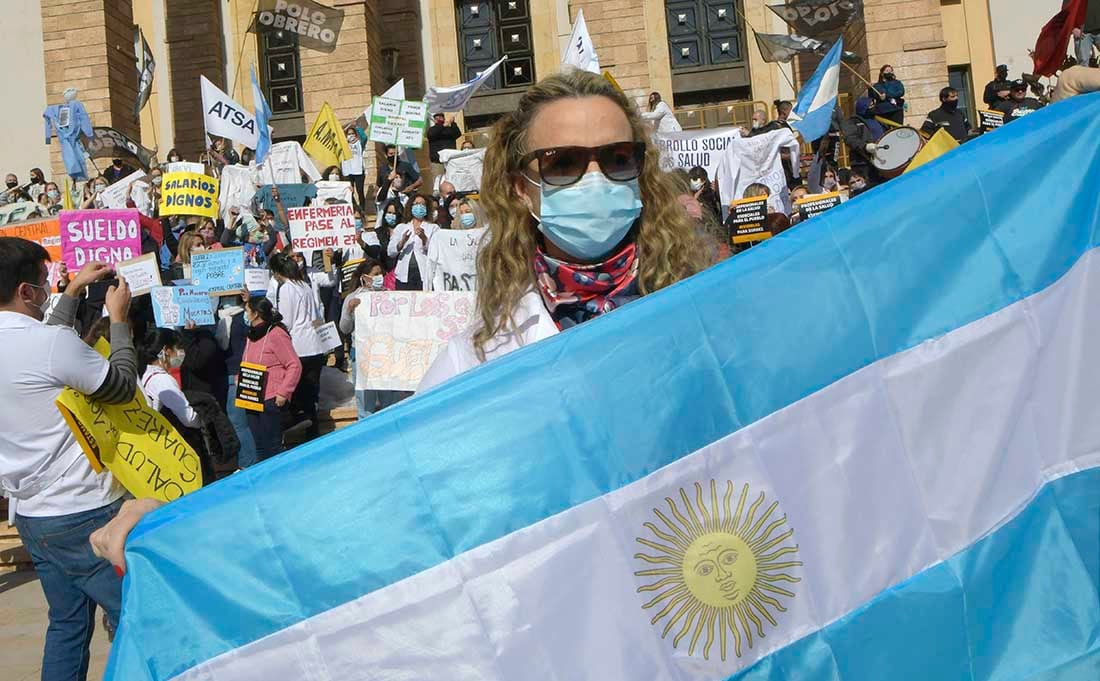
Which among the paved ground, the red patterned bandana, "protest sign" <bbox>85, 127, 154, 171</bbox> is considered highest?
"protest sign" <bbox>85, 127, 154, 171</bbox>

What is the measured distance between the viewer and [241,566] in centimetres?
191

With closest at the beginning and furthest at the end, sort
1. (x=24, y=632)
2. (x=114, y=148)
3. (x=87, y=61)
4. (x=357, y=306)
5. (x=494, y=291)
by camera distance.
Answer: (x=494, y=291) < (x=24, y=632) < (x=357, y=306) < (x=114, y=148) < (x=87, y=61)

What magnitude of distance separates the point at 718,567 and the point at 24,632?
19.9 ft

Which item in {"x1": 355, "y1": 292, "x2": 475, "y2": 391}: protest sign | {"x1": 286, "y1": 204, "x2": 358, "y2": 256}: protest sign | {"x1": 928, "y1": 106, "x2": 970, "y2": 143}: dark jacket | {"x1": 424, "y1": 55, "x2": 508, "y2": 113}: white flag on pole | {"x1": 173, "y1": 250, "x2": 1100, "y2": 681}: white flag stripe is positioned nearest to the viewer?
{"x1": 173, "y1": 250, "x2": 1100, "y2": 681}: white flag stripe

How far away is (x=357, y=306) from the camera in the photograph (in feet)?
32.7

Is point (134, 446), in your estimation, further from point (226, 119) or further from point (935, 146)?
point (226, 119)

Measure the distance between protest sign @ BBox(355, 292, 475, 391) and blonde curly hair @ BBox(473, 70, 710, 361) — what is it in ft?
23.1

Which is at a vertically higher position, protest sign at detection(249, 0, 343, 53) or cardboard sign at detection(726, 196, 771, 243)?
protest sign at detection(249, 0, 343, 53)

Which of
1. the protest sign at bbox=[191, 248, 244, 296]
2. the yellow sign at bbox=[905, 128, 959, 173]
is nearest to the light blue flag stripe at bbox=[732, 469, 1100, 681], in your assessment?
the yellow sign at bbox=[905, 128, 959, 173]

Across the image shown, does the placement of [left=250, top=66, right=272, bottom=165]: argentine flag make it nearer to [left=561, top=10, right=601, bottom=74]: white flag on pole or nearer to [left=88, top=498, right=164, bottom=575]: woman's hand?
[left=561, top=10, right=601, bottom=74]: white flag on pole

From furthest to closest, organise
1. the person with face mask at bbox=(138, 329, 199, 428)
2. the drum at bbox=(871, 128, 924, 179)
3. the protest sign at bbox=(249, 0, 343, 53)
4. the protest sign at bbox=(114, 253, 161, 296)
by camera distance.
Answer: the protest sign at bbox=(249, 0, 343, 53) → the drum at bbox=(871, 128, 924, 179) → the protest sign at bbox=(114, 253, 161, 296) → the person with face mask at bbox=(138, 329, 199, 428)

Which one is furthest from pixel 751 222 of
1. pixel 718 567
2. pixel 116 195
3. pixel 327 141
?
pixel 116 195

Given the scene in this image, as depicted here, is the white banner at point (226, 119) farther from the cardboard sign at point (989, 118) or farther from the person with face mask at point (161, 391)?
the cardboard sign at point (989, 118)

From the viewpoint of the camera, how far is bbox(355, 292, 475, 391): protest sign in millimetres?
9469
